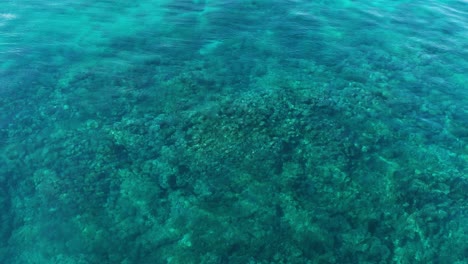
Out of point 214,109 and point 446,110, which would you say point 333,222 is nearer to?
point 214,109

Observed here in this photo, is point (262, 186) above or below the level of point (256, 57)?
below

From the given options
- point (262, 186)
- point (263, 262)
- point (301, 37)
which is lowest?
point (263, 262)

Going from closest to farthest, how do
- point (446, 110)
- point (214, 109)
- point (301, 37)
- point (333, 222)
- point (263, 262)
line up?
point (263, 262) → point (333, 222) → point (214, 109) → point (446, 110) → point (301, 37)

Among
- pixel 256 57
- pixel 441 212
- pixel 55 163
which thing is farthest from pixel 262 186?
pixel 256 57

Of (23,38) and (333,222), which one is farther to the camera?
(23,38)

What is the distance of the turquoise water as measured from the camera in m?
5.85

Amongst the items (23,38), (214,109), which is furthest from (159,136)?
(23,38)

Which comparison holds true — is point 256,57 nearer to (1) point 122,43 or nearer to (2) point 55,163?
(1) point 122,43

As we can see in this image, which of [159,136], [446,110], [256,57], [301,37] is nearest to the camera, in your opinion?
[159,136]

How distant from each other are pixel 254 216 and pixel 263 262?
83cm

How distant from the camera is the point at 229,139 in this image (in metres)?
7.41

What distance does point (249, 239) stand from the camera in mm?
5785

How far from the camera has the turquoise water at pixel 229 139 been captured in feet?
19.2

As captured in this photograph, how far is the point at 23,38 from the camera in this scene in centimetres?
1050
